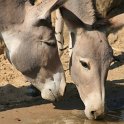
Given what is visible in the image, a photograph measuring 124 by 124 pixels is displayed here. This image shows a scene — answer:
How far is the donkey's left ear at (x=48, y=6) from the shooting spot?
5.22 m

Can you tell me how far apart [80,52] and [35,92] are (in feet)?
3.46

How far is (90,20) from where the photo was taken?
5.49 metres

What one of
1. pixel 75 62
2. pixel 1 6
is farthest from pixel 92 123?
pixel 1 6

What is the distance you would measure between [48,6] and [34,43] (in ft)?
1.39

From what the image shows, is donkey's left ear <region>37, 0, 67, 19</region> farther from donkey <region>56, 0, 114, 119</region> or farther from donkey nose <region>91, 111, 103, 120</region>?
donkey nose <region>91, 111, 103, 120</region>

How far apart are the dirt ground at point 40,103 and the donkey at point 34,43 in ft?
0.82

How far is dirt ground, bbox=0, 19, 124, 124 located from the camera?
5570 mm

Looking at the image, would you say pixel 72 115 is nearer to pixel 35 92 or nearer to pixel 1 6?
pixel 35 92

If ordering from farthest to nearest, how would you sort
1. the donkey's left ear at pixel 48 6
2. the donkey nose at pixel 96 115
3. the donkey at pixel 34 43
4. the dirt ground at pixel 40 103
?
the dirt ground at pixel 40 103, the donkey at pixel 34 43, the donkey nose at pixel 96 115, the donkey's left ear at pixel 48 6

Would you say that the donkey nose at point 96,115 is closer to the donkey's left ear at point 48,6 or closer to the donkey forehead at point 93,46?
the donkey forehead at point 93,46

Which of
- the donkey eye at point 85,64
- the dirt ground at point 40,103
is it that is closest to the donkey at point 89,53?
the donkey eye at point 85,64

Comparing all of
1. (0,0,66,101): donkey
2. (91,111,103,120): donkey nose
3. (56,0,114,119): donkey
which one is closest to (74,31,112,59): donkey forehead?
(56,0,114,119): donkey

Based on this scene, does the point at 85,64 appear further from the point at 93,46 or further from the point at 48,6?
the point at 48,6

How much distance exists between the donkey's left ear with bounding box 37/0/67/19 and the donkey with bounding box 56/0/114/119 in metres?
0.12
